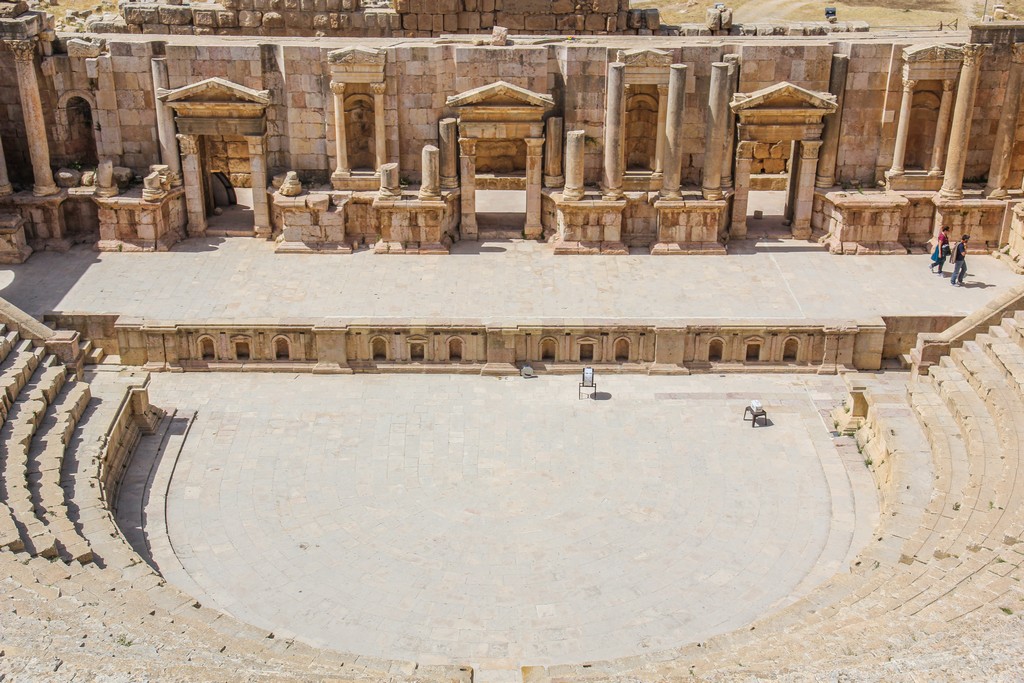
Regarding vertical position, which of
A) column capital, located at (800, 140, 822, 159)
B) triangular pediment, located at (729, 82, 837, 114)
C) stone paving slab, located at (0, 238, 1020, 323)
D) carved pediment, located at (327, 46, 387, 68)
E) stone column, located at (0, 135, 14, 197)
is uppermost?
carved pediment, located at (327, 46, 387, 68)

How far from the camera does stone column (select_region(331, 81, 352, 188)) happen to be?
2933 cm

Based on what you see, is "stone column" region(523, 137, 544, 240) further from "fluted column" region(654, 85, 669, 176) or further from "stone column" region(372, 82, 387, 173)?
"stone column" region(372, 82, 387, 173)

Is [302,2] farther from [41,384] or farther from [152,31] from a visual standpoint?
[41,384]

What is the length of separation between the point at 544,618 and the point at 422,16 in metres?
26.2

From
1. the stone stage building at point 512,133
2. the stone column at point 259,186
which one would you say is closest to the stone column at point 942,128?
the stone stage building at point 512,133

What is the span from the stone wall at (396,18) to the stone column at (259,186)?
9221 millimetres

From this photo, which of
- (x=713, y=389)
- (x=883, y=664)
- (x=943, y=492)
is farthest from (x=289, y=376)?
(x=883, y=664)

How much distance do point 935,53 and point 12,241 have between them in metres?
22.7

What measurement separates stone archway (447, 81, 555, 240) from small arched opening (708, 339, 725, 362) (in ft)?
23.5

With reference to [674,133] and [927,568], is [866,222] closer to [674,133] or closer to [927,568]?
[674,133]

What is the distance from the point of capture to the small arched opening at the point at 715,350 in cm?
2460

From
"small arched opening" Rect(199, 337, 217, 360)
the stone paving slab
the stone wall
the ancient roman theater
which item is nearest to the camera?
the ancient roman theater

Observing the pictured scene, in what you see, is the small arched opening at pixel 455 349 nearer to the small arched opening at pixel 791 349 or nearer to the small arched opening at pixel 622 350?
the small arched opening at pixel 622 350

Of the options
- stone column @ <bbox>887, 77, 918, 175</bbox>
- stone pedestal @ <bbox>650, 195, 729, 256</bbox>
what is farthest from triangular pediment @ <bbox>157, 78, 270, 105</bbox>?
stone column @ <bbox>887, 77, 918, 175</bbox>
